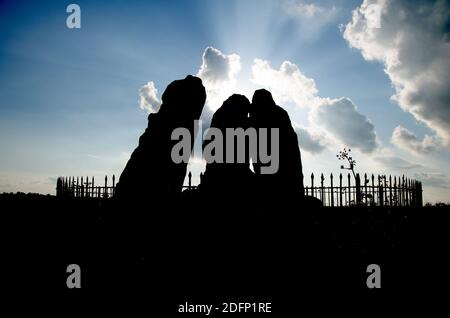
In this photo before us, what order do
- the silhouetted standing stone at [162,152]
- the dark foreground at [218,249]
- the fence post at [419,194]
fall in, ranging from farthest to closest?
the fence post at [419,194], the silhouetted standing stone at [162,152], the dark foreground at [218,249]

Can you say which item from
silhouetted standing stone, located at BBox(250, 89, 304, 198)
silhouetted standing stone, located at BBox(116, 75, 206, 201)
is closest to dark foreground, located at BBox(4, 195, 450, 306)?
silhouetted standing stone, located at BBox(116, 75, 206, 201)

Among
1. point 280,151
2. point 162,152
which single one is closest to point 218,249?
point 162,152

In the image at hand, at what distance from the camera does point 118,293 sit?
207 inches

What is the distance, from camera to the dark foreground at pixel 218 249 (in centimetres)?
558

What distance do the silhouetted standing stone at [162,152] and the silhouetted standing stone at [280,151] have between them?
2.60m

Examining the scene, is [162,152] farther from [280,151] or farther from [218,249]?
[218,249]

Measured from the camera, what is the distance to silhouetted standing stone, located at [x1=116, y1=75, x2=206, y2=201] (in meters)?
10.0

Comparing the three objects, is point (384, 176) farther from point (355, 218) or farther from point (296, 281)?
point (296, 281)

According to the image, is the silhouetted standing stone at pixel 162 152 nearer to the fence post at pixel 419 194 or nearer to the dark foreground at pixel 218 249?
the dark foreground at pixel 218 249

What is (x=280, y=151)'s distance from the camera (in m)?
11.7

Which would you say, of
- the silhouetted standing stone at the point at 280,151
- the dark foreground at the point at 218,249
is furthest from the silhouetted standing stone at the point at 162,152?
the silhouetted standing stone at the point at 280,151

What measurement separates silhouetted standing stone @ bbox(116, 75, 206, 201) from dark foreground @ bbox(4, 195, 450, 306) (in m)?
0.63

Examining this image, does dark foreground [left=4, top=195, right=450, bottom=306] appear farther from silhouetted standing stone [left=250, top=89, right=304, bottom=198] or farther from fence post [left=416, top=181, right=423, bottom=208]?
fence post [left=416, top=181, right=423, bottom=208]
